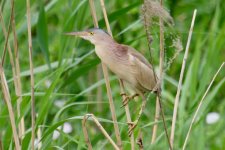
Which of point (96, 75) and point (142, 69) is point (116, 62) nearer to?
point (142, 69)

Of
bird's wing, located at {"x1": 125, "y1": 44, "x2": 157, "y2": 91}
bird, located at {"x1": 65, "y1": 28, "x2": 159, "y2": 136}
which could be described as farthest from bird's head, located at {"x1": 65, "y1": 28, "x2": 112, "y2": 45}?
bird's wing, located at {"x1": 125, "y1": 44, "x2": 157, "y2": 91}

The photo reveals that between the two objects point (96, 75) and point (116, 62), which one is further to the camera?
point (96, 75)

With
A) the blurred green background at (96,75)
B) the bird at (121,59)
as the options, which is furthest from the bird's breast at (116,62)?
the blurred green background at (96,75)

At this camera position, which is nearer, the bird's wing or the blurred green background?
the bird's wing

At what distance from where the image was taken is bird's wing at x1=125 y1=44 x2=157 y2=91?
3270 mm

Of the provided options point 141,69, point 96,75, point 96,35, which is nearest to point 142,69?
point 141,69

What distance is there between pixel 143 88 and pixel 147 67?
110 millimetres

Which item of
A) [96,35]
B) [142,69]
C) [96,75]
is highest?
[96,35]

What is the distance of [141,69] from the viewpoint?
3.33m

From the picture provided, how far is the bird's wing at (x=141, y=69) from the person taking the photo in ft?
10.7

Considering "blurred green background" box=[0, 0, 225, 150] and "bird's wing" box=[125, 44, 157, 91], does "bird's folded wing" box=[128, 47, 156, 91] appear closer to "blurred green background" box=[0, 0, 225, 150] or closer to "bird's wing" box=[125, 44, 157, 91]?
"bird's wing" box=[125, 44, 157, 91]

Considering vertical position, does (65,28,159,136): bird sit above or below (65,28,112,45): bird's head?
below

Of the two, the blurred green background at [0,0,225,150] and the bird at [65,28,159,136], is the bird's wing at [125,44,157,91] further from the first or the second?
the blurred green background at [0,0,225,150]

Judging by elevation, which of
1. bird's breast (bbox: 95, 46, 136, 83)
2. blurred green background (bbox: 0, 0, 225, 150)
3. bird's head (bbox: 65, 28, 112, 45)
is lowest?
blurred green background (bbox: 0, 0, 225, 150)
